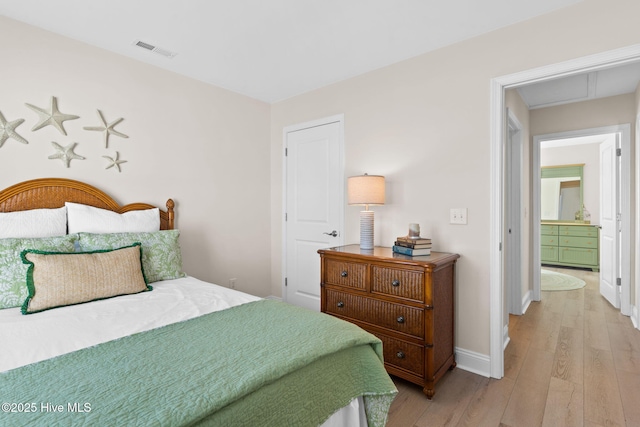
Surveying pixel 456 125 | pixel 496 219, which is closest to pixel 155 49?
pixel 456 125

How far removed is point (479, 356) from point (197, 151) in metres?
2.97

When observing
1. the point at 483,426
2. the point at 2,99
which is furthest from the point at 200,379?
the point at 2,99

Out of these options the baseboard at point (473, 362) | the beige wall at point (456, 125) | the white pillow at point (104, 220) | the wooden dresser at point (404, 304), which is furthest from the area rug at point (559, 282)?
the white pillow at point (104, 220)

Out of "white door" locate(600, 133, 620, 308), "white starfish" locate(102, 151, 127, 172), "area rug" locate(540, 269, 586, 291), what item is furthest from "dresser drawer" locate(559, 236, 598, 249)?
"white starfish" locate(102, 151, 127, 172)

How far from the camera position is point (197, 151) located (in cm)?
318

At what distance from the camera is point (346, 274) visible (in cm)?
251

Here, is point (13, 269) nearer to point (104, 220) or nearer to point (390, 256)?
point (104, 220)

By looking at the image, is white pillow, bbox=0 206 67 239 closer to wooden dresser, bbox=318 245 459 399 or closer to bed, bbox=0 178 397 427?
bed, bbox=0 178 397 427

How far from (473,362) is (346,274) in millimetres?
1120

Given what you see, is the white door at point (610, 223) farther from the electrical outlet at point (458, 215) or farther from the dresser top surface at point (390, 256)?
the dresser top surface at point (390, 256)

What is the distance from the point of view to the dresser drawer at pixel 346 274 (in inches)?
95.1

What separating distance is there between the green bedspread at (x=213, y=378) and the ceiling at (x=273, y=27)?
1877 mm

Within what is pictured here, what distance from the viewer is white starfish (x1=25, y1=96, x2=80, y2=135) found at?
2.29m

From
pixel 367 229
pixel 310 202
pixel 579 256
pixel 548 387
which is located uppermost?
pixel 310 202
